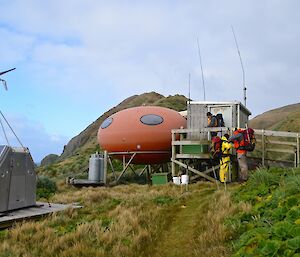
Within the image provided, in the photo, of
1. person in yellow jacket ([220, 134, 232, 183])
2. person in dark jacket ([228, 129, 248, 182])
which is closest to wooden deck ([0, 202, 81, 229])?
person in yellow jacket ([220, 134, 232, 183])

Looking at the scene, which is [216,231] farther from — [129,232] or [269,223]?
[129,232]

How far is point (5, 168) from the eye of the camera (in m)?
8.85

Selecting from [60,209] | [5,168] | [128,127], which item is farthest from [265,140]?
[5,168]

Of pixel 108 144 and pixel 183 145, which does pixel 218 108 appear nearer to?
pixel 183 145

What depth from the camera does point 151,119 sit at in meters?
19.3

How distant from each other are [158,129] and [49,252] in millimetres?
13312

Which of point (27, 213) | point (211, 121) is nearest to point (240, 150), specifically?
point (211, 121)

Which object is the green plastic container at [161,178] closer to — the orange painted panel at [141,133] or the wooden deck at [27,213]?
the orange painted panel at [141,133]

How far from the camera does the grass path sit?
6199 mm

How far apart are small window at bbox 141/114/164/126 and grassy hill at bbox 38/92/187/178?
8749mm

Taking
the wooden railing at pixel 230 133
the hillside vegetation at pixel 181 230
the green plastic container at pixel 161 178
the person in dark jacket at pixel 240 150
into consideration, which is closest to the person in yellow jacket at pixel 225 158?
the person in dark jacket at pixel 240 150

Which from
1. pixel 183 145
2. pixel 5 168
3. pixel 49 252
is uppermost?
pixel 183 145

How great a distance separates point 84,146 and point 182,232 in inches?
1533

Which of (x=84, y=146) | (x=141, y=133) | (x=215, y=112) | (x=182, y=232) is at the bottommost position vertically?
(x=182, y=232)
